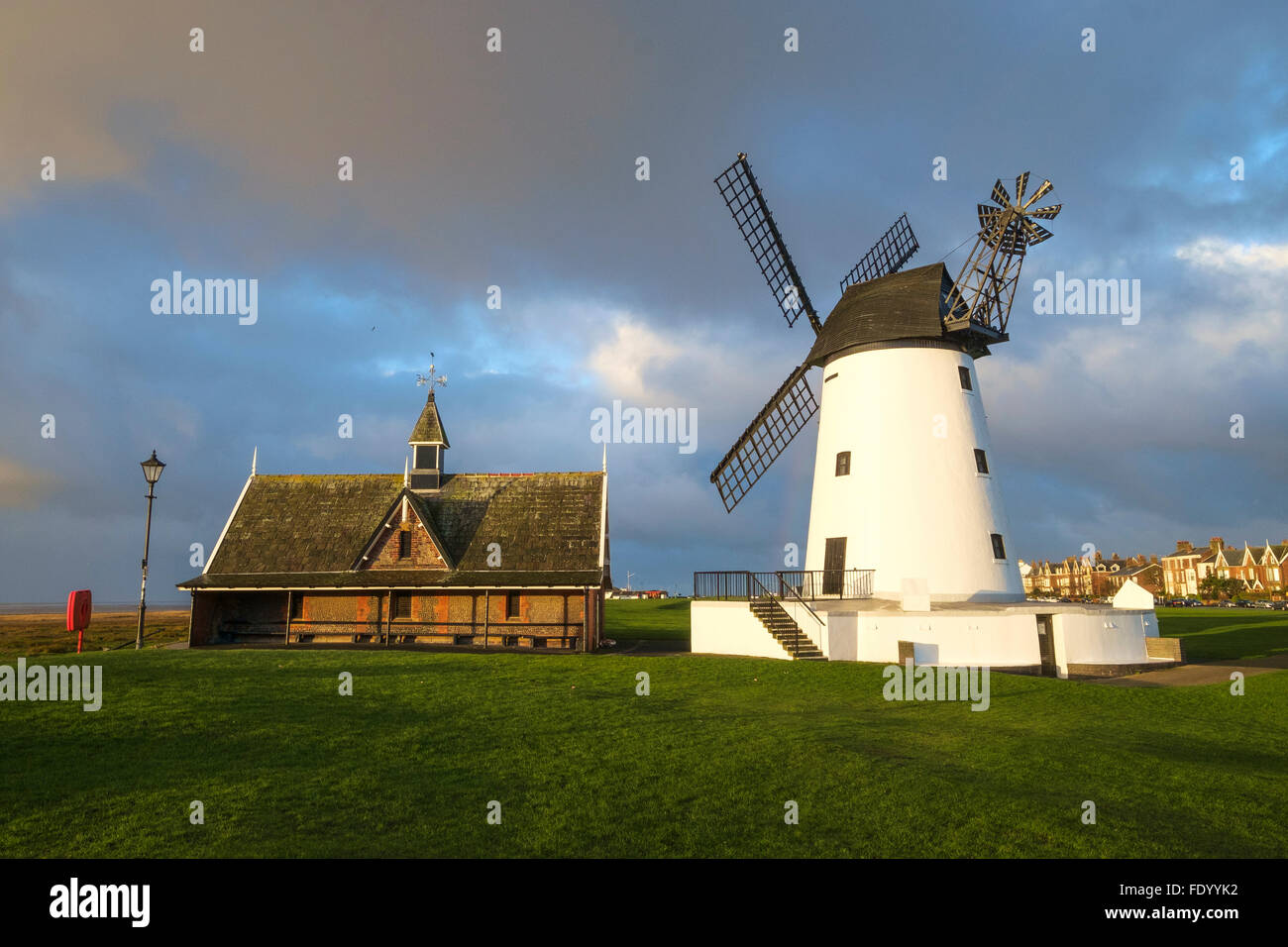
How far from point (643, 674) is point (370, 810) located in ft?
39.4

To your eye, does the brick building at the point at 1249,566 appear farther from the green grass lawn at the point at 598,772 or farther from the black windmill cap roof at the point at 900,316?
the green grass lawn at the point at 598,772

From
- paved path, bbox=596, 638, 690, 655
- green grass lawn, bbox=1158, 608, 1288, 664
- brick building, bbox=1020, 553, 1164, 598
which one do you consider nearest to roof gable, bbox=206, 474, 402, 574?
paved path, bbox=596, 638, 690, 655

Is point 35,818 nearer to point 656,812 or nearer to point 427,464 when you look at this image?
point 656,812

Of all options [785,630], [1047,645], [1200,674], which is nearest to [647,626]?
[785,630]

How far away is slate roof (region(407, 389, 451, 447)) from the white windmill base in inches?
550

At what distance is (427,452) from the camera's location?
3306cm

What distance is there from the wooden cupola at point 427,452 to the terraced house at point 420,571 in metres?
0.59

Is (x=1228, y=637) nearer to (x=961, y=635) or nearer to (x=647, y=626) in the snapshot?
(x=961, y=635)

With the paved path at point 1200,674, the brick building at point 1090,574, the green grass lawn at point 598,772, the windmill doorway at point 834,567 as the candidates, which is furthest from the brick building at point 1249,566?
the green grass lawn at point 598,772

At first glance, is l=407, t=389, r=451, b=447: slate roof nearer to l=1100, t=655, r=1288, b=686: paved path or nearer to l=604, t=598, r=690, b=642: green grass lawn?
l=604, t=598, r=690, b=642: green grass lawn

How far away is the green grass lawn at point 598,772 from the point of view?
7.68m

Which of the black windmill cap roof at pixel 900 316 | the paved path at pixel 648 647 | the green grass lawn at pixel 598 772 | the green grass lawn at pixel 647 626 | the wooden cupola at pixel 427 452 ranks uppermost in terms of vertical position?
the black windmill cap roof at pixel 900 316
